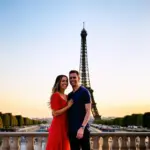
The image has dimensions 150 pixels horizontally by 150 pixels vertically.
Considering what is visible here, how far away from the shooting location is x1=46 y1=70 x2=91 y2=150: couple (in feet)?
18.2

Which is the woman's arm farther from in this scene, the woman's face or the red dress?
the woman's face

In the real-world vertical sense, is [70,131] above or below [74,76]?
below

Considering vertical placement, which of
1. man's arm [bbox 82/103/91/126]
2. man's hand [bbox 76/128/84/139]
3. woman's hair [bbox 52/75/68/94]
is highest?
woman's hair [bbox 52/75/68/94]

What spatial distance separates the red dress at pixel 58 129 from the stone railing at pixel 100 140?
3279 mm

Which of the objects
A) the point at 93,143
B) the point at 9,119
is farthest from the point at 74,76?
the point at 9,119

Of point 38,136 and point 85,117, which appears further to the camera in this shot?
point 38,136

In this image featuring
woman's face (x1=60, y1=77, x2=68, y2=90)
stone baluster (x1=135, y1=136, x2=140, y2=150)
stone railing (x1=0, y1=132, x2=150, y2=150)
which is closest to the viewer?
woman's face (x1=60, y1=77, x2=68, y2=90)

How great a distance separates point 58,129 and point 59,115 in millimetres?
229

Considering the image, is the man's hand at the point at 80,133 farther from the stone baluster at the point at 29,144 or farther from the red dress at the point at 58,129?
the stone baluster at the point at 29,144

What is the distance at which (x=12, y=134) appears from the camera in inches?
361

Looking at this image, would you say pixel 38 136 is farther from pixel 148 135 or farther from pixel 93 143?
pixel 148 135

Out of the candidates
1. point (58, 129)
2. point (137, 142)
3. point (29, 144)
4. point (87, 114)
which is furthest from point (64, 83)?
point (137, 142)

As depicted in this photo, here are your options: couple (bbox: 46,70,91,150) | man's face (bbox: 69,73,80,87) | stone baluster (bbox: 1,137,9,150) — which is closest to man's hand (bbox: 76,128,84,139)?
couple (bbox: 46,70,91,150)

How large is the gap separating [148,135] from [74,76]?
15.2ft
